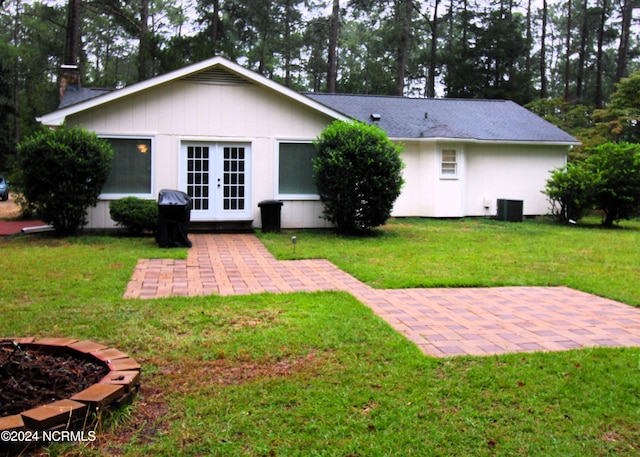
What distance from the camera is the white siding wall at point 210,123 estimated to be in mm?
12219

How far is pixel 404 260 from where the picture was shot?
892 cm

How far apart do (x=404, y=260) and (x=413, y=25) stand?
27.1 m

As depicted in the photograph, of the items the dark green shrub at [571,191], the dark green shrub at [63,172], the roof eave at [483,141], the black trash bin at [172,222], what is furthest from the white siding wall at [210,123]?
the dark green shrub at [571,191]

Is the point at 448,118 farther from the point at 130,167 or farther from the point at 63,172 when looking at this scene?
the point at 63,172

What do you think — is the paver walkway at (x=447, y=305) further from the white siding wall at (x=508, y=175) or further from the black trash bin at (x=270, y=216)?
the white siding wall at (x=508, y=175)

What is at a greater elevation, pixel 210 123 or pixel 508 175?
pixel 210 123

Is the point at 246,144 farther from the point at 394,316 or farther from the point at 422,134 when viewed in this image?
the point at 394,316

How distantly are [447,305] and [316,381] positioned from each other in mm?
2657

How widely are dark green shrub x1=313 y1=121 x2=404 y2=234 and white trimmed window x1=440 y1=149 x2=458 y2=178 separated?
4583 mm

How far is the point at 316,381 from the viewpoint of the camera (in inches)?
142

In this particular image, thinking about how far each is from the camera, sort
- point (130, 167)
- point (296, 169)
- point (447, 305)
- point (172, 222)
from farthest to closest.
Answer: point (296, 169) < point (130, 167) < point (172, 222) < point (447, 305)

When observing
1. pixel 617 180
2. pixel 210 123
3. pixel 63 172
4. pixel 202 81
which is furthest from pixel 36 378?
Answer: pixel 617 180

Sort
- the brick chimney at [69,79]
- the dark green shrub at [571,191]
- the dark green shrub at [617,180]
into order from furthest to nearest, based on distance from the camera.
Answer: the brick chimney at [69,79] → the dark green shrub at [571,191] → the dark green shrub at [617,180]

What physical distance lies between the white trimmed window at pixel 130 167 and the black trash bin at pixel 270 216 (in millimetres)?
2584
